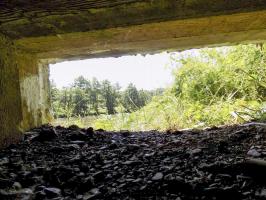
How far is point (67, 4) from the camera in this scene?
1681 millimetres

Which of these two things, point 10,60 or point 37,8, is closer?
point 37,8

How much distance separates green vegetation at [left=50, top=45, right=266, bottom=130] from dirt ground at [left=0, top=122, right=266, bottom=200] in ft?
5.32

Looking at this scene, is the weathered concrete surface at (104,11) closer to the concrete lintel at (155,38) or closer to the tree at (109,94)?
the concrete lintel at (155,38)

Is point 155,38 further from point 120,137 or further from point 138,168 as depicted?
point 138,168

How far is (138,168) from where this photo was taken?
5.62 feet

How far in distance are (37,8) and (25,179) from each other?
2.88 feet

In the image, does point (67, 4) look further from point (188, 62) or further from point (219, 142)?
point (188, 62)

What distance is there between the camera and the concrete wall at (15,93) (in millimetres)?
2086

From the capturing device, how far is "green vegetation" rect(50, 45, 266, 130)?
3.97 metres

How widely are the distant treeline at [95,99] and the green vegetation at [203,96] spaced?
0.04 m

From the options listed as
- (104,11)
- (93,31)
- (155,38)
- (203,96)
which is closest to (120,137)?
(155,38)

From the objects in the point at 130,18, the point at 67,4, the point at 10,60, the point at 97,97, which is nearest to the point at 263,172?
the point at 130,18

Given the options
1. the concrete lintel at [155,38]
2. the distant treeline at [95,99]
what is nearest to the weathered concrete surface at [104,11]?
the concrete lintel at [155,38]

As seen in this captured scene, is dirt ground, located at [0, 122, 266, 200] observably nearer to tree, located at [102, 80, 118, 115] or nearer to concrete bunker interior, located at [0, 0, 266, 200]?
concrete bunker interior, located at [0, 0, 266, 200]
